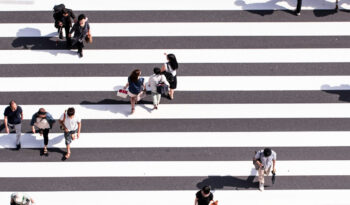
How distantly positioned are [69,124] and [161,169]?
2.53m

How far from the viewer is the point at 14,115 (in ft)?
45.2

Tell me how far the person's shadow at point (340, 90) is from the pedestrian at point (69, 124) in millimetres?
6523

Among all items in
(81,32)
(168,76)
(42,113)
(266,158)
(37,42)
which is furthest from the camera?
(37,42)

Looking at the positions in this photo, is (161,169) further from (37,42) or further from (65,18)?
(37,42)

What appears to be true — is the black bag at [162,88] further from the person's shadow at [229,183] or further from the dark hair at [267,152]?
the dark hair at [267,152]

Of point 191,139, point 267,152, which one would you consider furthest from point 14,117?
point 267,152

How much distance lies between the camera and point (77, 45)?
50.5 feet

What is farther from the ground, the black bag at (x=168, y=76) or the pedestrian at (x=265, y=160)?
the black bag at (x=168, y=76)

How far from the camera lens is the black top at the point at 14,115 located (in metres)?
13.7

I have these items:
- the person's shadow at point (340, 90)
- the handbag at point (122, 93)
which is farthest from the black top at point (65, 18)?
the person's shadow at point (340, 90)

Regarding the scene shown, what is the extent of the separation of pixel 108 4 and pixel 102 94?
9.51ft
